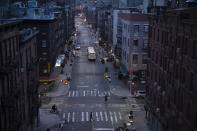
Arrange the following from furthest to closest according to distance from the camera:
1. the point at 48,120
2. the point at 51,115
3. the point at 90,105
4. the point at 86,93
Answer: the point at 86,93, the point at 90,105, the point at 51,115, the point at 48,120

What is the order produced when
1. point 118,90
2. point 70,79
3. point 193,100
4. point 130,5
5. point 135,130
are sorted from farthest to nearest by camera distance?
point 130,5 < point 70,79 < point 118,90 < point 135,130 < point 193,100

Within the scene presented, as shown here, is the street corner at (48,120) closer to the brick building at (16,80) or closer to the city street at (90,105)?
the city street at (90,105)

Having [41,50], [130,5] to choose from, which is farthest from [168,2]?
[130,5]

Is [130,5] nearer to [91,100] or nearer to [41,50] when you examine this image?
[41,50]

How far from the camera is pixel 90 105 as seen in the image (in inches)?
2008

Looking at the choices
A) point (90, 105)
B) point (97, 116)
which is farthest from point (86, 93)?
point (97, 116)

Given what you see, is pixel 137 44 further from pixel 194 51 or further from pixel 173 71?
pixel 194 51

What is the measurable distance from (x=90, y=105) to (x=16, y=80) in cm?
2254

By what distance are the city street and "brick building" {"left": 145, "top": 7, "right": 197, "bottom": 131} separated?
6157mm

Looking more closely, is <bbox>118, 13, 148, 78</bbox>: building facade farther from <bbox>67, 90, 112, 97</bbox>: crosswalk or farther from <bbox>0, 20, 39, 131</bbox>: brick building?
<bbox>0, 20, 39, 131</bbox>: brick building

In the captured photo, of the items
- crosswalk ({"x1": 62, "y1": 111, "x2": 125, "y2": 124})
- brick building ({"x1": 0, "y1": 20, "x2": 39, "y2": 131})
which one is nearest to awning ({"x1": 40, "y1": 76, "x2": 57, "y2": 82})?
crosswalk ({"x1": 62, "y1": 111, "x2": 125, "y2": 124})

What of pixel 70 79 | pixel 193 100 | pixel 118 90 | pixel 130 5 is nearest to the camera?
pixel 193 100

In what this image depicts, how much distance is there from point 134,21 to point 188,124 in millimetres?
38862

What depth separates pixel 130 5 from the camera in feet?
369
